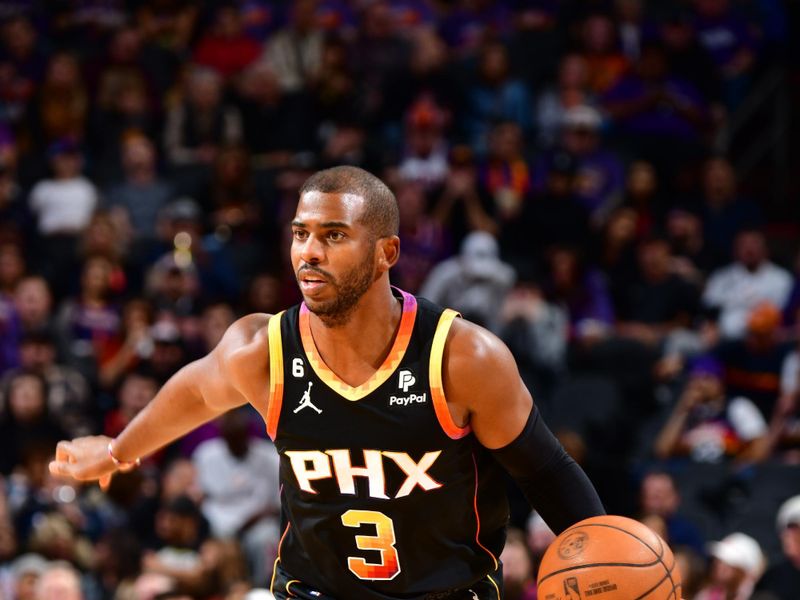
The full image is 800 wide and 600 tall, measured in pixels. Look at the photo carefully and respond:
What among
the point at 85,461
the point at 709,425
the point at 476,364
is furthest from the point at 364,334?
the point at 709,425

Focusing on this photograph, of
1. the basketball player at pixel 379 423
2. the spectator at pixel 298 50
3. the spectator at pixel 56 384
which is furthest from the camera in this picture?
the spectator at pixel 298 50

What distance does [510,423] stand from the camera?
4371 mm

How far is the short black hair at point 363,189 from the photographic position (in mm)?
4293

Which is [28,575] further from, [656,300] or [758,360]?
[758,360]

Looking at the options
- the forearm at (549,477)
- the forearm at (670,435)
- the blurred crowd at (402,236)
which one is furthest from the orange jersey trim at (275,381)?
the forearm at (670,435)

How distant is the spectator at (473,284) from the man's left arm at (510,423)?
651 cm

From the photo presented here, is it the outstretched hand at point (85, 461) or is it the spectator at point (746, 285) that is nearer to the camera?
the outstretched hand at point (85, 461)

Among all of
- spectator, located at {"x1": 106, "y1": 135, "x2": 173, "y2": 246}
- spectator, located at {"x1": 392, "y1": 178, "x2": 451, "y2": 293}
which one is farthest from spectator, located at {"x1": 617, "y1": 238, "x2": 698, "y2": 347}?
spectator, located at {"x1": 106, "y1": 135, "x2": 173, "y2": 246}

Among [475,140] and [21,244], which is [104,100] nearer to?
[21,244]

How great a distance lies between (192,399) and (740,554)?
491 cm

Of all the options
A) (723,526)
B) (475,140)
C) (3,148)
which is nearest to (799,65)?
(475,140)

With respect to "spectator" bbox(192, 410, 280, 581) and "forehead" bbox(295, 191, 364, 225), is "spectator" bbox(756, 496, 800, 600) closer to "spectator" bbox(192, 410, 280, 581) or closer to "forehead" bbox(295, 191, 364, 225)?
"spectator" bbox(192, 410, 280, 581)

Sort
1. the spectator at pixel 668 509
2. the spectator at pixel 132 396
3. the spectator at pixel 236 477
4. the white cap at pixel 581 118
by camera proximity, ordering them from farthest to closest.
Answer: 1. the white cap at pixel 581 118
2. the spectator at pixel 132 396
3. the spectator at pixel 236 477
4. the spectator at pixel 668 509

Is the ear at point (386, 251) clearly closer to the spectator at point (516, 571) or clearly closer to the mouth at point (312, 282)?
the mouth at point (312, 282)
